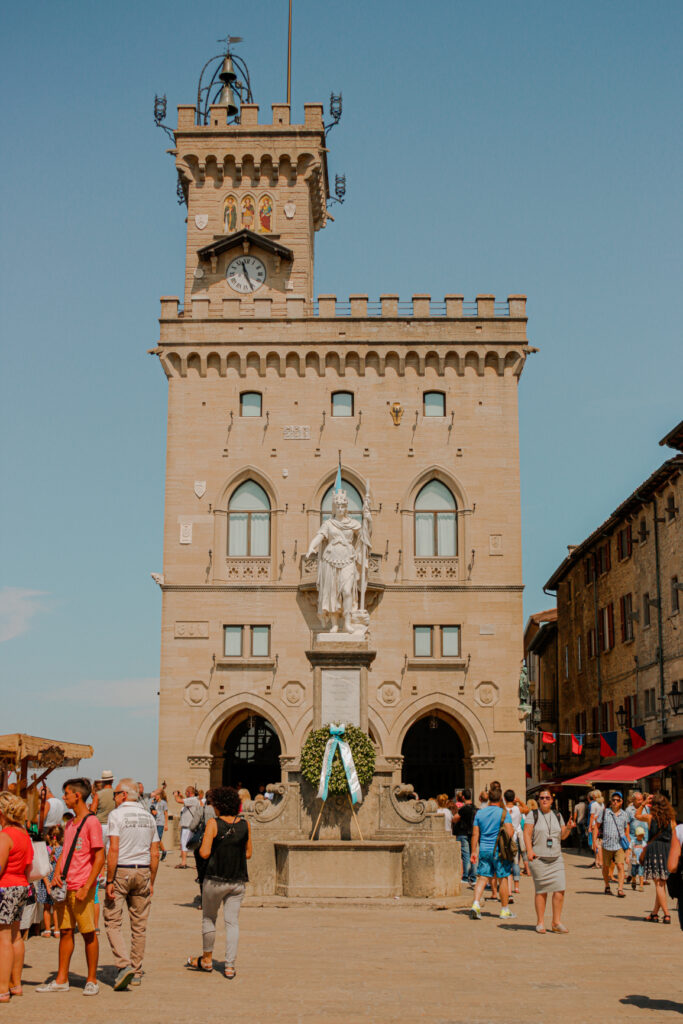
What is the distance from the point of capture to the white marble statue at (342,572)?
2050cm

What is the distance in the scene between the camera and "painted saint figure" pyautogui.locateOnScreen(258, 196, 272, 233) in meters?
43.2

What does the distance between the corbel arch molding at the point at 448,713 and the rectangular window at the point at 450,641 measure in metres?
1.28

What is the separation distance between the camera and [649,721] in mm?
37281

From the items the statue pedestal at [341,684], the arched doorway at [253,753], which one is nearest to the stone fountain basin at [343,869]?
the statue pedestal at [341,684]

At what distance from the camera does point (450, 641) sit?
38.0m

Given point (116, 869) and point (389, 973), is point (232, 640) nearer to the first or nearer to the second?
point (389, 973)

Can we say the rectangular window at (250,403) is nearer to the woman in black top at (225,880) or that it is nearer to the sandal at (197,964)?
the woman in black top at (225,880)

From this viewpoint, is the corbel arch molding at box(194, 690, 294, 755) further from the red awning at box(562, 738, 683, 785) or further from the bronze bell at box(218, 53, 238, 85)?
the bronze bell at box(218, 53, 238, 85)

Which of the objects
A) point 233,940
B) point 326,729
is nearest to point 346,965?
point 233,940

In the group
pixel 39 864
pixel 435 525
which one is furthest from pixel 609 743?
pixel 39 864

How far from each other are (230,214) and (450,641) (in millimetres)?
17070

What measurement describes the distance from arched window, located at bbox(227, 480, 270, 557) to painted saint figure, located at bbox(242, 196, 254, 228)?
10589 millimetres

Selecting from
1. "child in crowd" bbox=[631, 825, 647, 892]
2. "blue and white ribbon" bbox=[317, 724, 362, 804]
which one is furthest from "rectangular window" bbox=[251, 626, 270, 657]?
"blue and white ribbon" bbox=[317, 724, 362, 804]

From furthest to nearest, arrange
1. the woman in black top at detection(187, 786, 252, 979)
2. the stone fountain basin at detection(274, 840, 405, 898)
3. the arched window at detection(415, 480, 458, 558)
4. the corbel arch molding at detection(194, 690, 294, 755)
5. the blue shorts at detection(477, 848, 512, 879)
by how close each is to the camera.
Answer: the arched window at detection(415, 480, 458, 558) → the corbel arch molding at detection(194, 690, 294, 755) → the stone fountain basin at detection(274, 840, 405, 898) → the blue shorts at detection(477, 848, 512, 879) → the woman in black top at detection(187, 786, 252, 979)
